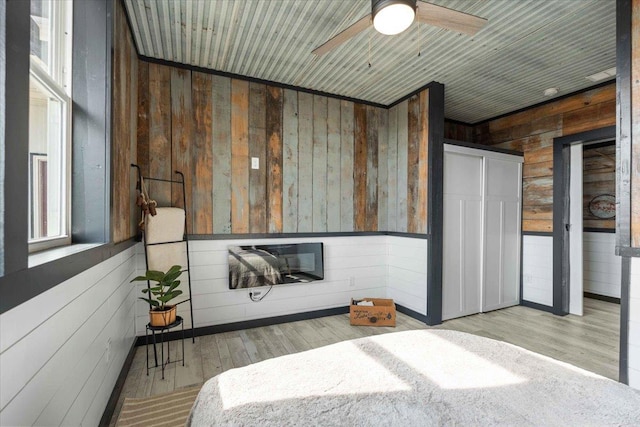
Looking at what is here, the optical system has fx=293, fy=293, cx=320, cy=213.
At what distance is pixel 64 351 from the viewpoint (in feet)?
3.59

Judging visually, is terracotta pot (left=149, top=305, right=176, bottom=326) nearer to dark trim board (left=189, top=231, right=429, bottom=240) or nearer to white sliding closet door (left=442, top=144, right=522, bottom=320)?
dark trim board (left=189, top=231, right=429, bottom=240)

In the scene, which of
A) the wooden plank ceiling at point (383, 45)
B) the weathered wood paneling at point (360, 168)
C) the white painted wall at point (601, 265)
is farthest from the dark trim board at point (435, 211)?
the white painted wall at point (601, 265)

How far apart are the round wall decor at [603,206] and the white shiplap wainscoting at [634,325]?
356 cm

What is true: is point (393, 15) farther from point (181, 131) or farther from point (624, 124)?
point (181, 131)

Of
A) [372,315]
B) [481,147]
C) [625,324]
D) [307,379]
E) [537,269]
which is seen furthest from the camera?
[537,269]

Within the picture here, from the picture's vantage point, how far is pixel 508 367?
113 centimetres

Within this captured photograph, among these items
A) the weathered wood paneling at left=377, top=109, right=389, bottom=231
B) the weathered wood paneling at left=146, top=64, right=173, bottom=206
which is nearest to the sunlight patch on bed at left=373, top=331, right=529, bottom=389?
the weathered wood paneling at left=146, top=64, right=173, bottom=206

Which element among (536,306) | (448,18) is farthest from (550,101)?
(448,18)

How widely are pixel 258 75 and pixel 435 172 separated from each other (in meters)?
2.19

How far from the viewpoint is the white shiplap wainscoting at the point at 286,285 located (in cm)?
291

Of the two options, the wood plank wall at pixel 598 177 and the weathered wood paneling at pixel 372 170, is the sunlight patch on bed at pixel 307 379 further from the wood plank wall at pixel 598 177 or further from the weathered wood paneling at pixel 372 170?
the wood plank wall at pixel 598 177

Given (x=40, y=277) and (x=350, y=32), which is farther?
(x=350, y=32)

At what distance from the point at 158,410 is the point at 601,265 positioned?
5911mm

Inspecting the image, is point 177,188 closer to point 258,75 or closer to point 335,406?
point 258,75
